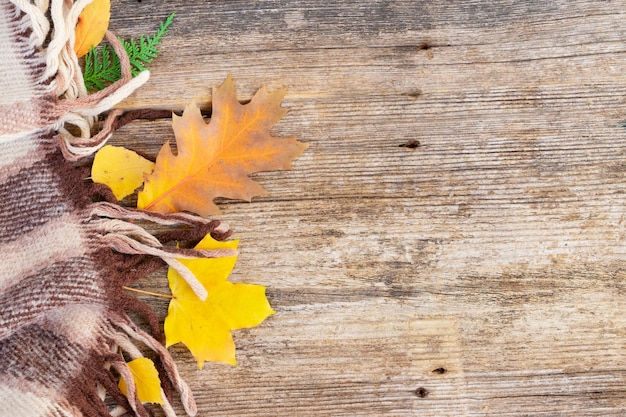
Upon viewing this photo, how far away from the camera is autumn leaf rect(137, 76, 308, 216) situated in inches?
40.0

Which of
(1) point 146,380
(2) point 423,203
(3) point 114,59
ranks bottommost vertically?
(1) point 146,380

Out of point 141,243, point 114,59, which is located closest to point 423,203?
point 141,243

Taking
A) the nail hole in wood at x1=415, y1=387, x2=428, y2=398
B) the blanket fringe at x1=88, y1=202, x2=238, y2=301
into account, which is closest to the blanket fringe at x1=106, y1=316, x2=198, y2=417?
the blanket fringe at x1=88, y1=202, x2=238, y2=301

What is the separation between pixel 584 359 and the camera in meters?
1.06

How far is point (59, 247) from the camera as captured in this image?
99 cm

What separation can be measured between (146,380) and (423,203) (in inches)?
23.0

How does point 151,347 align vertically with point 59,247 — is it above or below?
below

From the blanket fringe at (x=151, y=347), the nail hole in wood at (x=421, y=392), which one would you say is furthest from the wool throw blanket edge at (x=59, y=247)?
the nail hole in wood at (x=421, y=392)

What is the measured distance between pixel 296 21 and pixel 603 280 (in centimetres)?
75

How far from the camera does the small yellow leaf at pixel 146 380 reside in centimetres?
99

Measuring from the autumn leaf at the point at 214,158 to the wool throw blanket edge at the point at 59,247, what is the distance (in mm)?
37

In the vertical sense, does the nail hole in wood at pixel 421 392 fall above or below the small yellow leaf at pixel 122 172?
below

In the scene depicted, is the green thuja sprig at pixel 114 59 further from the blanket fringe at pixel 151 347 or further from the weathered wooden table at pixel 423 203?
the blanket fringe at pixel 151 347

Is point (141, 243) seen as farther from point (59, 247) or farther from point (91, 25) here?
point (91, 25)
